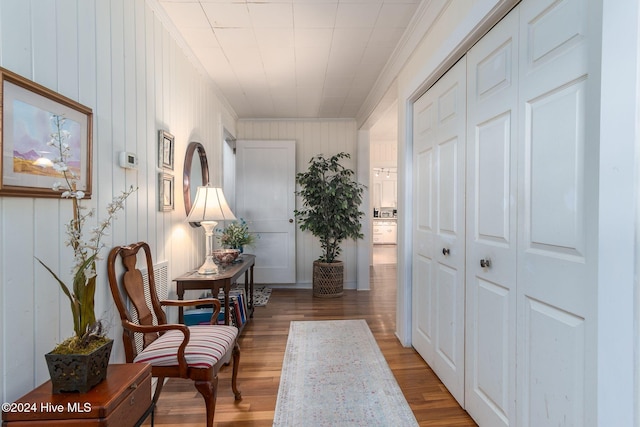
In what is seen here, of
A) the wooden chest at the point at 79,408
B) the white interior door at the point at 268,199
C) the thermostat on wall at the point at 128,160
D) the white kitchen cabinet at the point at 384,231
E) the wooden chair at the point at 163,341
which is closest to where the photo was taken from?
the wooden chest at the point at 79,408

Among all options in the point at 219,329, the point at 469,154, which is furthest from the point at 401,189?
the point at 219,329

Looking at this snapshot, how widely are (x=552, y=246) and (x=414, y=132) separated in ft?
5.45

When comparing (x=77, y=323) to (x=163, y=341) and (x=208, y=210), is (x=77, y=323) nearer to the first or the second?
(x=163, y=341)

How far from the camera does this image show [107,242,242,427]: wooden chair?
1.59 metres

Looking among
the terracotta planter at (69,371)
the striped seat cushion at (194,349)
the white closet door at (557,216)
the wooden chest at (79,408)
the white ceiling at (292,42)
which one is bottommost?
the striped seat cushion at (194,349)

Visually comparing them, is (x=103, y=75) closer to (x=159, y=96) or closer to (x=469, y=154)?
(x=159, y=96)

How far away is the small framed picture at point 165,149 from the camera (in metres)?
2.23

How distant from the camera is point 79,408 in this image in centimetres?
97

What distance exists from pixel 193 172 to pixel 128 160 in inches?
47.6

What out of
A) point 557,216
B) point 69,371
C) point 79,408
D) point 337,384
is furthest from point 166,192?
point 557,216

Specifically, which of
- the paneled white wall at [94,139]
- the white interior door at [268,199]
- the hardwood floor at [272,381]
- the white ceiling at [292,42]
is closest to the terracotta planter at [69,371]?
the paneled white wall at [94,139]

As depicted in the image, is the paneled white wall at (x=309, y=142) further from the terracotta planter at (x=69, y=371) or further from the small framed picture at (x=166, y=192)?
the terracotta planter at (x=69, y=371)

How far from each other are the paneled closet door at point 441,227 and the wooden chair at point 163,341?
1.35 m

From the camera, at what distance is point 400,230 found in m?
2.83
